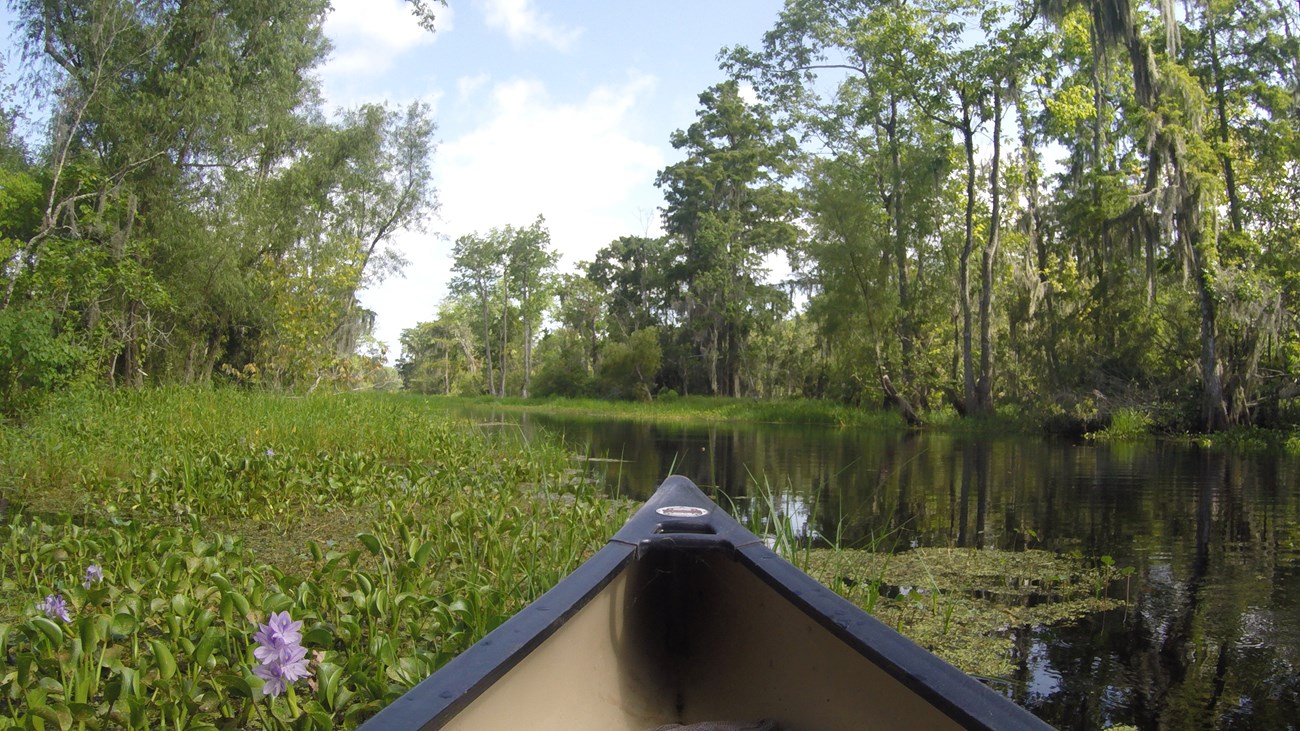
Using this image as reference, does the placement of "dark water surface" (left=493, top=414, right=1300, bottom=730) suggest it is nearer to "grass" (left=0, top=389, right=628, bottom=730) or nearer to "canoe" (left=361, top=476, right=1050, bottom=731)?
"canoe" (left=361, top=476, right=1050, bottom=731)

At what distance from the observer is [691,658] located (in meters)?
2.44

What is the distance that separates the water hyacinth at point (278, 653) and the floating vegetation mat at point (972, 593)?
1.99m

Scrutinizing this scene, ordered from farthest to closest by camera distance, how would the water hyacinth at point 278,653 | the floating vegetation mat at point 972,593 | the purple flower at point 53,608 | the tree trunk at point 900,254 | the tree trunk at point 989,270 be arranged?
the tree trunk at point 900,254 → the tree trunk at point 989,270 → the floating vegetation mat at point 972,593 → the purple flower at point 53,608 → the water hyacinth at point 278,653

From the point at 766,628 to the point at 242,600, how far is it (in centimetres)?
Result: 137

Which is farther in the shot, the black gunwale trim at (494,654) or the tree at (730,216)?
the tree at (730,216)

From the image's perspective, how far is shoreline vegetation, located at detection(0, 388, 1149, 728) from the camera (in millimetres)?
2258

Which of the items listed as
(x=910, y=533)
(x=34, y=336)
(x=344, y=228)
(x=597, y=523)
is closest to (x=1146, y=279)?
(x=910, y=533)

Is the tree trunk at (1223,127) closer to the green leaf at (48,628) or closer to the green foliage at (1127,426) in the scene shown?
the green foliage at (1127,426)

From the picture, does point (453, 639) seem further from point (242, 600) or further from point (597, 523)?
point (597, 523)

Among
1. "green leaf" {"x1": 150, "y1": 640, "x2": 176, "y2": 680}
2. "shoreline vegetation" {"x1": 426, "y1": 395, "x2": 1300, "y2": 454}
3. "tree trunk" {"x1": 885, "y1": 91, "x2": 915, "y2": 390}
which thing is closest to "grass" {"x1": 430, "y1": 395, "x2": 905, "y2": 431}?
"shoreline vegetation" {"x1": 426, "y1": 395, "x2": 1300, "y2": 454}

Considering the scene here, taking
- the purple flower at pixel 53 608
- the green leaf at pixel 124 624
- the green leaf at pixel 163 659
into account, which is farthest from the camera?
the purple flower at pixel 53 608

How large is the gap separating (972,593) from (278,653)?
3.32 m

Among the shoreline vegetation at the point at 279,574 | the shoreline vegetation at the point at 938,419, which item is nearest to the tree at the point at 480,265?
the shoreline vegetation at the point at 938,419

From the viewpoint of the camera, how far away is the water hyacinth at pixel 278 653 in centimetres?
183
